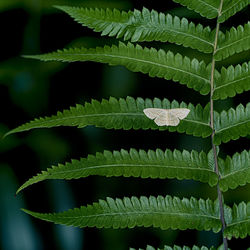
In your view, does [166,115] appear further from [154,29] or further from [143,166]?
[154,29]

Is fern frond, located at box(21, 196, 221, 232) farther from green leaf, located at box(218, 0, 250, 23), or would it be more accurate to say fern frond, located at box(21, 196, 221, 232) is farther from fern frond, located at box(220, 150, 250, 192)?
green leaf, located at box(218, 0, 250, 23)

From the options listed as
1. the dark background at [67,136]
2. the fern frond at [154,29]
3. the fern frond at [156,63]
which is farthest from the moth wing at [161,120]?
the dark background at [67,136]

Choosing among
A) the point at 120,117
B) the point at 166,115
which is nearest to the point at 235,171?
the point at 166,115

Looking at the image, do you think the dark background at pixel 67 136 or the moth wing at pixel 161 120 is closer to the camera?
the moth wing at pixel 161 120

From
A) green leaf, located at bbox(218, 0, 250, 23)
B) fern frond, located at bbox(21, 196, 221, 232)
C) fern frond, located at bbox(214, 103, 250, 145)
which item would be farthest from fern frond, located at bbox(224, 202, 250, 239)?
green leaf, located at bbox(218, 0, 250, 23)

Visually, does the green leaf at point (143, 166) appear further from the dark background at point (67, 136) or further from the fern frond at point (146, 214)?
the dark background at point (67, 136)

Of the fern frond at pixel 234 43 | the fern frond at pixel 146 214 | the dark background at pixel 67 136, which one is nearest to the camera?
the fern frond at pixel 146 214
